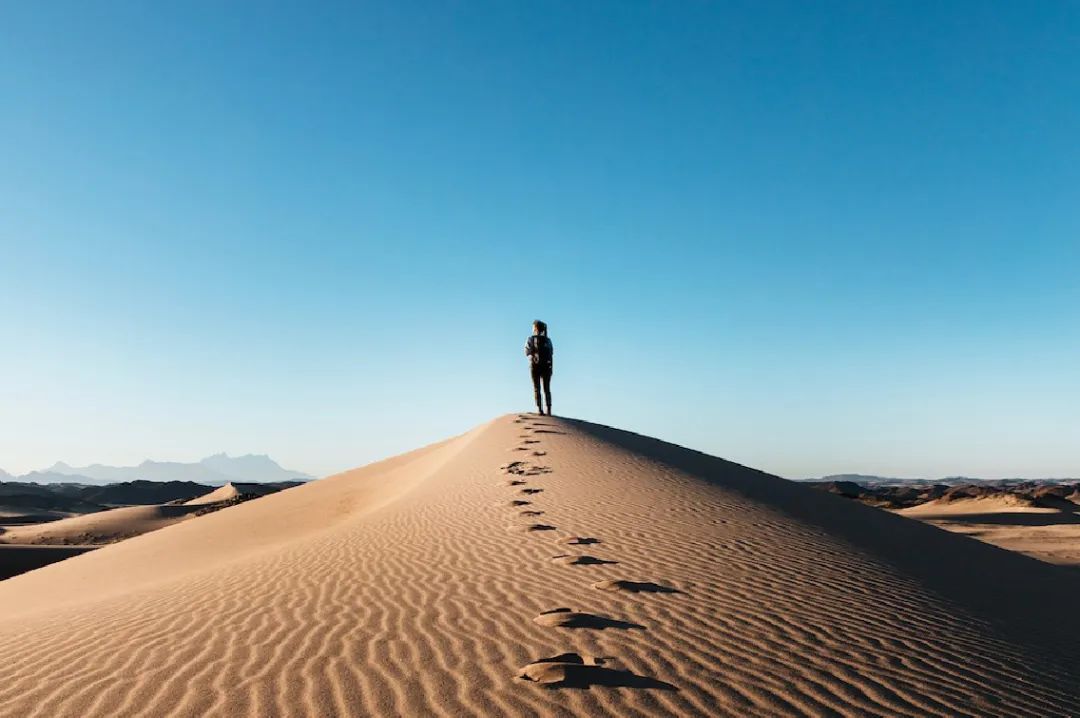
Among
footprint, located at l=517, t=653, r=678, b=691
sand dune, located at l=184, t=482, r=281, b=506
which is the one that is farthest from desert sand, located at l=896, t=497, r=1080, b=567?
sand dune, located at l=184, t=482, r=281, b=506

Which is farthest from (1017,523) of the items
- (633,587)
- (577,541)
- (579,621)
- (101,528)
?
(101,528)

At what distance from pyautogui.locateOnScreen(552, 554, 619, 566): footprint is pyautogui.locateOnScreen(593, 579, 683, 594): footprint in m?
0.89

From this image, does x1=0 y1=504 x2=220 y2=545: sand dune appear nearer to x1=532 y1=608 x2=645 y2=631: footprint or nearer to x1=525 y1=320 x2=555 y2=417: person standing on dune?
x1=525 y1=320 x2=555 y2=417: person standing on dune

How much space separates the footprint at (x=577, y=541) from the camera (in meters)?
7.86

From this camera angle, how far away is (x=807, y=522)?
10336 millimetres

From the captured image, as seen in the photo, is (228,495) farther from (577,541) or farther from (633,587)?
(633,587)

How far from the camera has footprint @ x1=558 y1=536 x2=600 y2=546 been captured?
786 cm

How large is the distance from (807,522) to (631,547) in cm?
405

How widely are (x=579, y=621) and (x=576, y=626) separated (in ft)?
0.23

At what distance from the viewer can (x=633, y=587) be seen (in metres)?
5.83

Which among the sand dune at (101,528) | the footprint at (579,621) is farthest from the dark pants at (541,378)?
the sand dune at (101,528)

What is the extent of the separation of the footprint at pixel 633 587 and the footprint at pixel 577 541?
1.88 meters

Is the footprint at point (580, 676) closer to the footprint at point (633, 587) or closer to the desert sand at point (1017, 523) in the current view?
the footprint at point (633, 587)

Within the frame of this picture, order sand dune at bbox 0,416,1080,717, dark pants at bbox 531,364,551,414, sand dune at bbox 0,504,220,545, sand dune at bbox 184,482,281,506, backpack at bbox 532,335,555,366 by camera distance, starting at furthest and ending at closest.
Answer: sand dune at bbox 184,482,281,506 < sand dune at bbox 0,504,220,545 < dark pants at bbox 531,364,551,414 < backpack at bbox 532,335,555,366 < sand dune at bbox 0,416,1080,717
